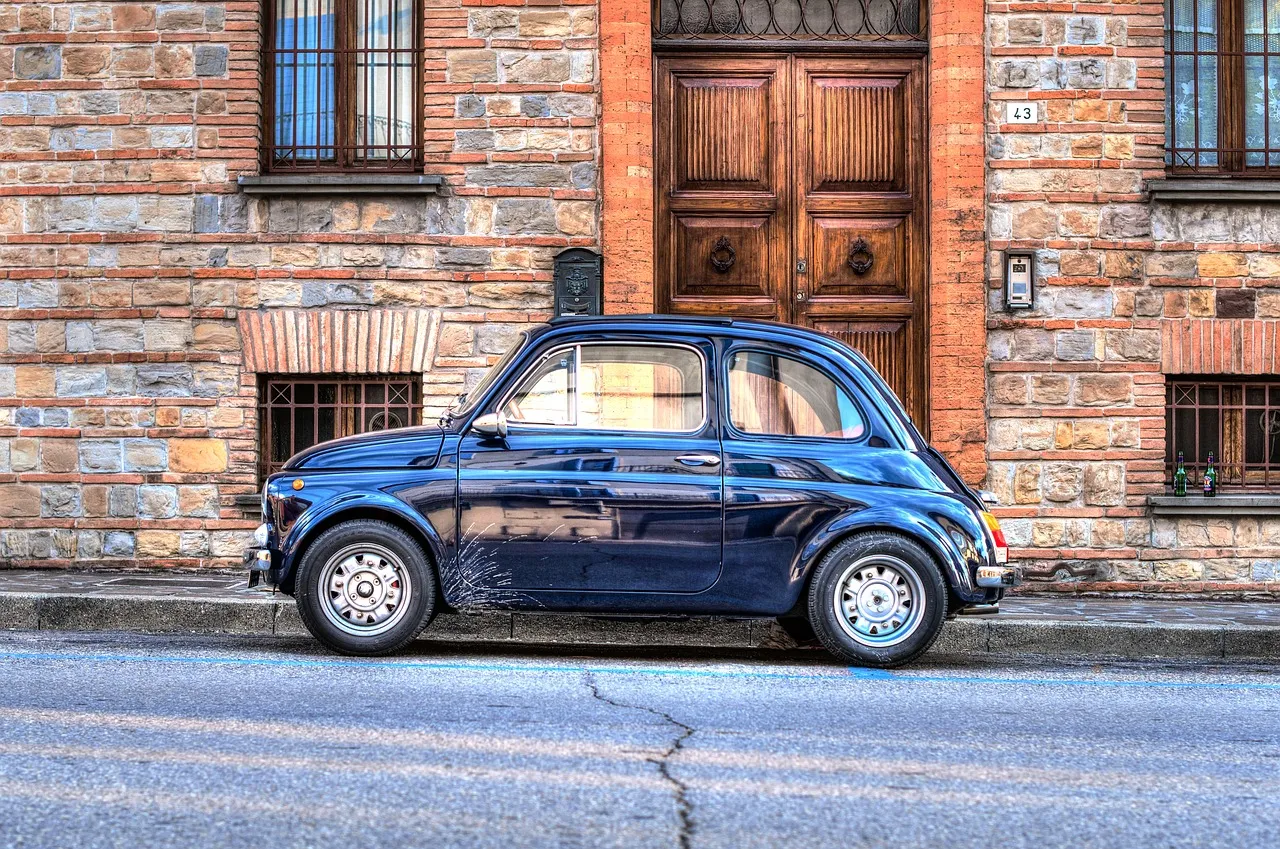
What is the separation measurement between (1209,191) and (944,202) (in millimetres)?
1951

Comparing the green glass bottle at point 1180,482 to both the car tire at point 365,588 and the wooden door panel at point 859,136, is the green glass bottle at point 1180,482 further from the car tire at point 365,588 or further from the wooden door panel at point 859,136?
the car tire at point 365,588

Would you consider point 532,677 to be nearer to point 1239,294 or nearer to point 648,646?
point 648,646

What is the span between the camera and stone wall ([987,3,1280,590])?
1159cm

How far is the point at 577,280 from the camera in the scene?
38.3 feet

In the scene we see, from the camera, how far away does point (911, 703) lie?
656 cm

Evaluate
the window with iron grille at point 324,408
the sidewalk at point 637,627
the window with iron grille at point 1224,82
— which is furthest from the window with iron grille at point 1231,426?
the window with iron grille at point 324,408

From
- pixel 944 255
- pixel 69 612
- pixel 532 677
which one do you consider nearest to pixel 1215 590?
pixel 944 255

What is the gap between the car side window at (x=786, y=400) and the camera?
25.9ft

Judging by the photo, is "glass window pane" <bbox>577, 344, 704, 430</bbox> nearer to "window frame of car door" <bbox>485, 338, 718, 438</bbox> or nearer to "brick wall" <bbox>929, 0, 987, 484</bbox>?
"window frame of car door" <bbox>485, 338, 718, 438</bbox>

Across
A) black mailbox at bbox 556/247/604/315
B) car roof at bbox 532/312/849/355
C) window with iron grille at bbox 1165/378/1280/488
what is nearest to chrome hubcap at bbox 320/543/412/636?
car roof at bbox 532/312/849/355

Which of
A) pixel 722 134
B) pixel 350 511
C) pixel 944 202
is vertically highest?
pixel 722 134

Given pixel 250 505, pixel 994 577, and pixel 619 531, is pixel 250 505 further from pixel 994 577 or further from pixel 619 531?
pixel 994 577

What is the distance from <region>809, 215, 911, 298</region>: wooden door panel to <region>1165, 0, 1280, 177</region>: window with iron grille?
2.28 metres

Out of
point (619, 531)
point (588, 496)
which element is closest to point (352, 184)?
point (588, 496)
